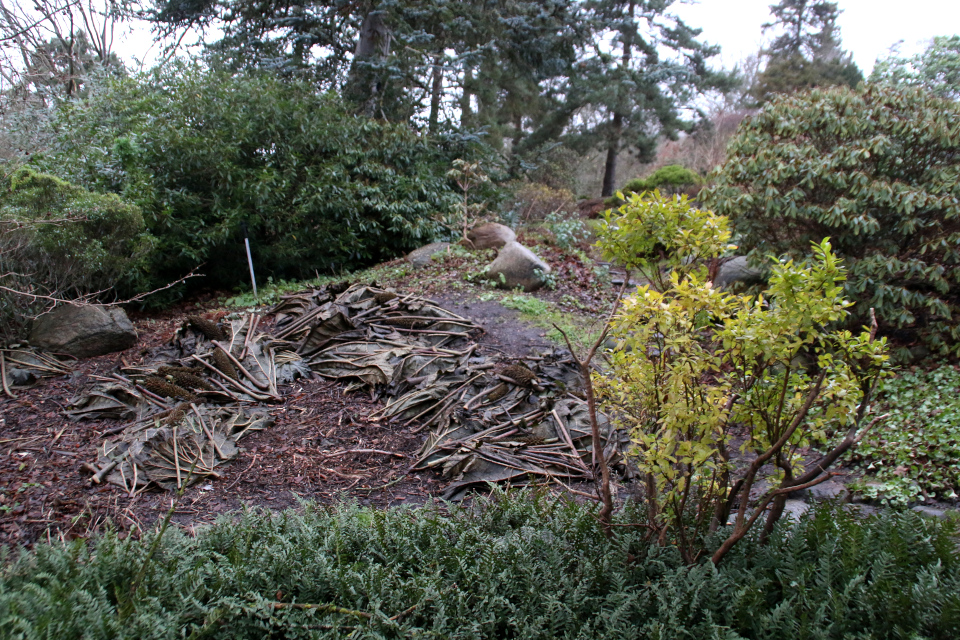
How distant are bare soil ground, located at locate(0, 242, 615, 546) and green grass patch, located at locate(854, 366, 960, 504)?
113 inches

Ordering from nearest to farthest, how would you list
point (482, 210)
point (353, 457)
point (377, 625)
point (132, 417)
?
point (377, 625) < point (353, 457) < point (132, 417) < point (482, 210)

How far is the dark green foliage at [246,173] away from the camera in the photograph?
912 cm

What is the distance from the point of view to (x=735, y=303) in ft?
7.04

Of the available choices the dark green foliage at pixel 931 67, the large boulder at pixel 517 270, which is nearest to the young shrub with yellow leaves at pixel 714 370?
the large boulder at pixel 517 270

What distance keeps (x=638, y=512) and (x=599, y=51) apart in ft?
55.7

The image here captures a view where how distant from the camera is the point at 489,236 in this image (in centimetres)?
1047

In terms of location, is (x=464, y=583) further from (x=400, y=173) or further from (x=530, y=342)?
(x=400, y=173)

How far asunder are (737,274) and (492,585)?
268 inches

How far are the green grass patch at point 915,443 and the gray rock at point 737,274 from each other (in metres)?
2.42

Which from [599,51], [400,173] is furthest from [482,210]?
[599,51]

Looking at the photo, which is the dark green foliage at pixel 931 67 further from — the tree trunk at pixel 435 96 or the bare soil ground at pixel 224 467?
the bare soil ground at pixel 224 467

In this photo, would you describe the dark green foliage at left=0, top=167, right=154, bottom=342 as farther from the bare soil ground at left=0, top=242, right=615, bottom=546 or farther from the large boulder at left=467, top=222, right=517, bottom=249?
the large boulder at left=467, top=222, right=517, bottom=249

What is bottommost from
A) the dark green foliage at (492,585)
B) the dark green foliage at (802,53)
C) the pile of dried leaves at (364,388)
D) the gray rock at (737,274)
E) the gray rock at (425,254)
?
the pile of dried leaves at (364,388)

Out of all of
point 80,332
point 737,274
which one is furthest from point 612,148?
point 80,332
